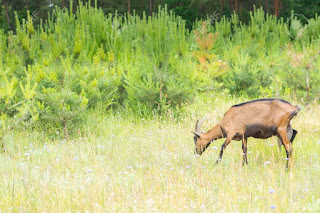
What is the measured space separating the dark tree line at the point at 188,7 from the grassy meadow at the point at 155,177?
67.7ft

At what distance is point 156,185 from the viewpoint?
4242 millimetres

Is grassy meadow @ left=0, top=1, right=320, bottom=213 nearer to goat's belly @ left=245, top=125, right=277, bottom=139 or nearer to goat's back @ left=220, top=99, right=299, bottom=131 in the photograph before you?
goat's belly @ left=245, top=125, right=277, bottom=139

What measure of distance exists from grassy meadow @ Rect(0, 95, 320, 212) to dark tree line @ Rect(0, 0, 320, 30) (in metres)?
20.6

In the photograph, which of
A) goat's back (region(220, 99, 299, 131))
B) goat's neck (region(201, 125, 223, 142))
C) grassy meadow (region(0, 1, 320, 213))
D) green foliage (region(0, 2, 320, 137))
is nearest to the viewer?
grassy meadow (region(0, 1, 320, 213))

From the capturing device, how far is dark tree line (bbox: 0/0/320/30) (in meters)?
26.6

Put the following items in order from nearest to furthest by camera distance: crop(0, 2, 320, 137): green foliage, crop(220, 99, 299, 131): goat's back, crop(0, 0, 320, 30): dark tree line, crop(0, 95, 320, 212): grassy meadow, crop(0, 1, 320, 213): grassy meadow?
1. crop(0, 95, 320, 212): grassy meadow
2. crop(0, 1, 320, 213): grassy meadow
3. crop(220, 99, 299, 131): goat's back
4. crop(0, 2, 320, 137): green foliage
5. crop(0, 0, 320, 30): dark tree line

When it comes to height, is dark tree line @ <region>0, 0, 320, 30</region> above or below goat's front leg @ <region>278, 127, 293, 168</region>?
below

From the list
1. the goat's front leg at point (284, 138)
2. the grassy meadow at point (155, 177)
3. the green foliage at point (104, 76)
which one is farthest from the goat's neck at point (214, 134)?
the green foliage at point (104, 76)

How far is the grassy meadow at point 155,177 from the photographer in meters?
3.78

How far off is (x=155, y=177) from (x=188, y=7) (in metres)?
26.7

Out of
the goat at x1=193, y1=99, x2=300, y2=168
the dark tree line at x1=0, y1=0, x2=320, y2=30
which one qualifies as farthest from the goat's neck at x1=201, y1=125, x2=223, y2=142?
the dark tree line at x1=0, y1=0, x2=320, y2=30

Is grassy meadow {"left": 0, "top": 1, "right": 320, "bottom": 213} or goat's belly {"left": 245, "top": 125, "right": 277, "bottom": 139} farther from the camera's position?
goat's belly {"left": 245, "top": 125, "right": 277, "bottom": 139}

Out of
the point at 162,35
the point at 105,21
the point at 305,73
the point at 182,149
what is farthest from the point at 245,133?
the point at 105,21

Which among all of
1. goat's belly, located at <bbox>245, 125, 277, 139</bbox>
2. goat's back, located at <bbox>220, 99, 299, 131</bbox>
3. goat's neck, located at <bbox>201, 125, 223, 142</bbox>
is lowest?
goat's neck, located at <bbox>201, 125, 223, 142</bbox>
